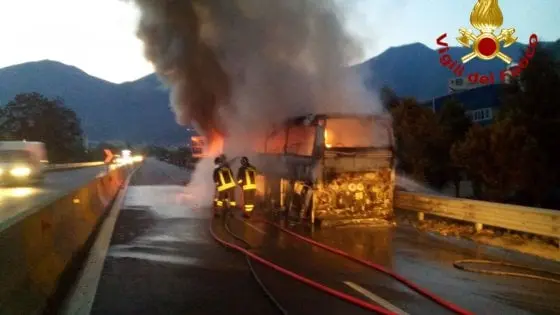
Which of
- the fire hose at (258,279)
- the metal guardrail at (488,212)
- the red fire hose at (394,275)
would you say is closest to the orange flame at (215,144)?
the metal guardrail at (488,212)

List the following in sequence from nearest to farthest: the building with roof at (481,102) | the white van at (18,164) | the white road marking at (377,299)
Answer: the white road marking at (377,299) → the white van at (18,164) → the building with roof at (481,102)

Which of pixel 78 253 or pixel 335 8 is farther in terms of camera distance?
pixel 335 8

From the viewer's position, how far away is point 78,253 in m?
9.16

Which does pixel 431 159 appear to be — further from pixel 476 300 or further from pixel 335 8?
pixel 476 300

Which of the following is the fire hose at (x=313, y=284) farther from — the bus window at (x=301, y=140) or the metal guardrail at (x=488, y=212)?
the metal guardrail at (x=488, y=212)

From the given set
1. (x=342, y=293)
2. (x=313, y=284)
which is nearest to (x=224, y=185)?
(x=313, y=284)

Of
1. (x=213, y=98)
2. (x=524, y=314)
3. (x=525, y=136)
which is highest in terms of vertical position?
(x=213, y=98)

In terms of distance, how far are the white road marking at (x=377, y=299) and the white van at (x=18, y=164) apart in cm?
2641

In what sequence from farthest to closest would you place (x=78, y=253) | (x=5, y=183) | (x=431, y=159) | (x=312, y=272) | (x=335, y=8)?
(x=5, y=183)
(x=431, y=159)
(x=335, y=8)
(x=78, y=253)
(x=312, y=272)

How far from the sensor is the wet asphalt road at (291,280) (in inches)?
243

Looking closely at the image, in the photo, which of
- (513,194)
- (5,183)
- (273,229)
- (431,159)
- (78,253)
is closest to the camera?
(78,253)

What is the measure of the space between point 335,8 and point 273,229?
730 cm

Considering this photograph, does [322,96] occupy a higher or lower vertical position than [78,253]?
higher

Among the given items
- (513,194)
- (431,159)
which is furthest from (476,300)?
(431,159)
